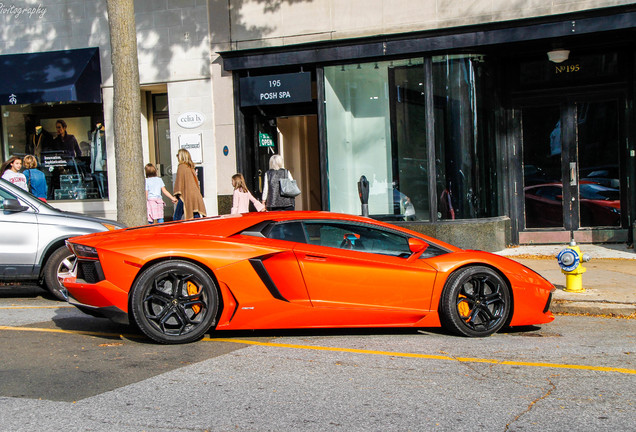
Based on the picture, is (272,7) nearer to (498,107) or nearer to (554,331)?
(498,107)

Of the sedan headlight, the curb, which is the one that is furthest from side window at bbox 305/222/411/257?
the curb

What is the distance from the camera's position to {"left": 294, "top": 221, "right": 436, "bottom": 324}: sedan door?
6457 millimetres

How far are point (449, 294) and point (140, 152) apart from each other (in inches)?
258

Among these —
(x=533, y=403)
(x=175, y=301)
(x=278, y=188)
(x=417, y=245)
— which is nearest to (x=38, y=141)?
(x=278, y=188)

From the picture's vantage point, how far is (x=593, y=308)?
27.0ft

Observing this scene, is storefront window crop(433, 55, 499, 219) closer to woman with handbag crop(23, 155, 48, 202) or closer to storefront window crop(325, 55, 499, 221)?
storefront window crop(325, 55, 499, 221)

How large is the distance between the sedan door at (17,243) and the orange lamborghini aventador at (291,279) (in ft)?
9.41

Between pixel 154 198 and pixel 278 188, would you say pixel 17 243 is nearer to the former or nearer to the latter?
pixel 154 198

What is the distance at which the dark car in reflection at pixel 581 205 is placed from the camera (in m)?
13.5

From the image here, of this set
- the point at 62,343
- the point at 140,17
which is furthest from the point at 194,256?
the point at 140,17

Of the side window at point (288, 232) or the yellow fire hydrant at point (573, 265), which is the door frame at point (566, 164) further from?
the side window at point (288, 232)

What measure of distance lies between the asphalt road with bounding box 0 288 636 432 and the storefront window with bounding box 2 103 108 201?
864cm

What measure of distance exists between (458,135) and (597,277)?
4.19 metres

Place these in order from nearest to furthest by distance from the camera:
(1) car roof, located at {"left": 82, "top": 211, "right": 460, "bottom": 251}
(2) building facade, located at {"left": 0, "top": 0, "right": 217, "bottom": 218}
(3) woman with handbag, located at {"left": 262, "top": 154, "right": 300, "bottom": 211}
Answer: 1. (1) car roof, located at {"left": 82, "top": 211, "right": 460, "bottom": 251}
2. (3) woman with handbag, located at {"left": 262, "top": 154, "right": 300, "bottom": 211}
3. (2) building facade, located at {"left": 0, "top": 0, "right": 217, "bottom": 218}
